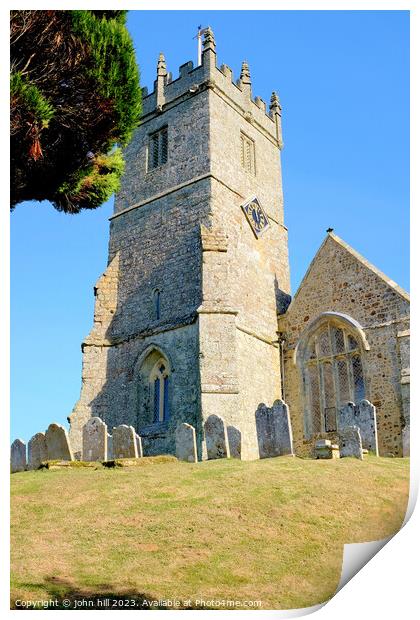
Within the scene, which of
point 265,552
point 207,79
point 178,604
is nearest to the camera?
point 178,604

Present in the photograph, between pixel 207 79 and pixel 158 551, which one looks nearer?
pixel 158 551

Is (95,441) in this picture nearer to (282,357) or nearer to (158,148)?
(282,357)

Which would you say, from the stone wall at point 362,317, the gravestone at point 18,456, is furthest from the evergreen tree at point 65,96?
the stone wall at point 362,317

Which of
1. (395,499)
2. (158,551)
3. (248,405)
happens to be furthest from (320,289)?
(158,551)

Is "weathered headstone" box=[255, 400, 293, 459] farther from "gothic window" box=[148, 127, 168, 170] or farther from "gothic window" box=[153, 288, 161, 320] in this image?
"gothic window" box=[148, 127, 168, 170]

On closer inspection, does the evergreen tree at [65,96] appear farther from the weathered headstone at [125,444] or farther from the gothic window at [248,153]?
the gothic window at [248,153]

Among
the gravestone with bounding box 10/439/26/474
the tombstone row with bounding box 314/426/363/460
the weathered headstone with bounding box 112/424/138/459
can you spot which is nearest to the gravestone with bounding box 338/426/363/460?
the tombstone row with bounding box 314/426/363/460

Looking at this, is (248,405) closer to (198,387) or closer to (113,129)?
(198,387)

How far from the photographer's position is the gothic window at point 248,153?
21828 mm

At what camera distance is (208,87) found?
20.7 metres

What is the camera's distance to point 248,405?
17.4 metres

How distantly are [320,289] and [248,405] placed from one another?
3.96m

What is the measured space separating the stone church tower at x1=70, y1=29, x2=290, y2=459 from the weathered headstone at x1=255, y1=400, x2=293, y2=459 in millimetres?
3601

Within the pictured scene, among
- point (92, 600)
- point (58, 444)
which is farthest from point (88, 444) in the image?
point (92, 600)
